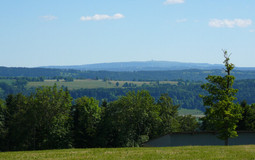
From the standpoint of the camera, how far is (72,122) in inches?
2844

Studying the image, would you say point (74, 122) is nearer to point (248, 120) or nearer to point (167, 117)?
point (167, 117)

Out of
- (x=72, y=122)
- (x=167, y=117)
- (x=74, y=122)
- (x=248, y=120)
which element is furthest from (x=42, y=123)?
(x=248, y=120)

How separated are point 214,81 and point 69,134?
33.5 m

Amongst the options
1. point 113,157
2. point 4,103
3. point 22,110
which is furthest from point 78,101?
point 113,157

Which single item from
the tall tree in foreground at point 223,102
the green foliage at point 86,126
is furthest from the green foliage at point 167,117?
the tall tree in foreground at point 223,102

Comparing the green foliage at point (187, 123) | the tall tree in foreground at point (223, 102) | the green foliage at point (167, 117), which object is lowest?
the green foliage at point (187, 123)

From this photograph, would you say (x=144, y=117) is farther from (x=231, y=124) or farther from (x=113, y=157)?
(x=113, y=157)

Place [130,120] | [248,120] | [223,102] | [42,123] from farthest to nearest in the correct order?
[248,120], [130,120], [42,123], [223,102]

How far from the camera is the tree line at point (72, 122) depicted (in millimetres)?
69938

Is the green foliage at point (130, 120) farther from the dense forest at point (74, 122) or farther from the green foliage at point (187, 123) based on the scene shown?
the green foliage at point (187, 123)

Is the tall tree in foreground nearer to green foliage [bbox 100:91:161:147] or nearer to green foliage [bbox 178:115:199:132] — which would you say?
green foliage [bbox 100:91:161:147]

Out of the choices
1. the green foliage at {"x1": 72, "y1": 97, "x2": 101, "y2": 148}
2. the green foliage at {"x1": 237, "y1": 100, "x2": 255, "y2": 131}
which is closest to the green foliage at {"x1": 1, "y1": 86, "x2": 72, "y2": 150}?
the green foliage at {"x1": 72, "y1": 97, "x2": 101, "y2": 148}

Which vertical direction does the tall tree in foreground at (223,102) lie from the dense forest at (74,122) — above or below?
above

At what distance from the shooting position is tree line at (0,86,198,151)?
229 feet
